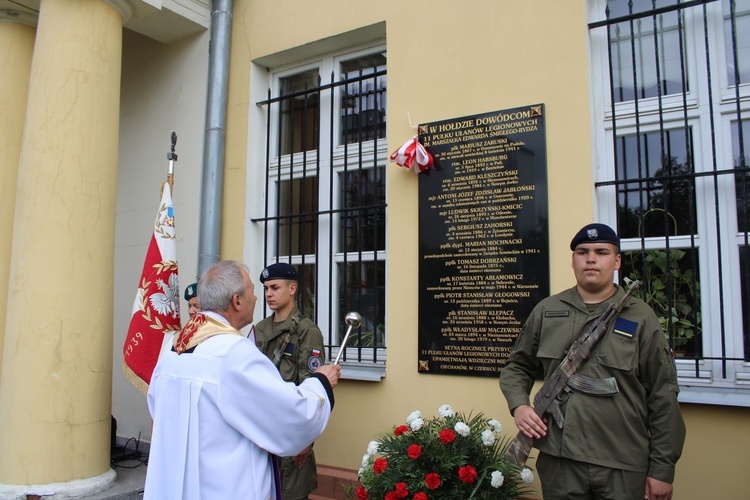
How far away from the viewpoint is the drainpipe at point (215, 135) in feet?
15.9

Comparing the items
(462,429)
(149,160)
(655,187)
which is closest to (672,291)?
(655,187)

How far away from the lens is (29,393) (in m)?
3.89

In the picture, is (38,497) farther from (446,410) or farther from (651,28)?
(651,28)

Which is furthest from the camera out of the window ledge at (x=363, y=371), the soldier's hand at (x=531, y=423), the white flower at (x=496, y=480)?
the window ledge at (x=363, y=371)

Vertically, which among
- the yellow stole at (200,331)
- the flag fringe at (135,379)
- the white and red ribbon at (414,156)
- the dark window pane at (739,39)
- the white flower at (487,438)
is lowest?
the white flower at (487,438)

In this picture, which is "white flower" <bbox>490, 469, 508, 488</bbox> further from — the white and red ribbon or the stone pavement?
the stone pavement

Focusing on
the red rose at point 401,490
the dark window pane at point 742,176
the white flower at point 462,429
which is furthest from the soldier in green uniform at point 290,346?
the dark window pane at point 742,176

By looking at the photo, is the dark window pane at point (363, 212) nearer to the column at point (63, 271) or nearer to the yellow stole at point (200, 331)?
the column at point (63, 271)

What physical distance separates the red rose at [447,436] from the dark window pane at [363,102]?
7.58 ft

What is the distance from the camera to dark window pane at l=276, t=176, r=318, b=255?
15.5ft

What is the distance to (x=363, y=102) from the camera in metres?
4.62

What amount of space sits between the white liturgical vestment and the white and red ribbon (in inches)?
79.7

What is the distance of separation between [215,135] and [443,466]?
3.36m

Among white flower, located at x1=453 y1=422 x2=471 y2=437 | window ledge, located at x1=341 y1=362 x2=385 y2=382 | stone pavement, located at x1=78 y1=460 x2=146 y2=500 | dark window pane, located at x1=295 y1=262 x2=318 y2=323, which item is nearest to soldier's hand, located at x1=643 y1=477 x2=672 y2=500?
white flower, located at x1=453 y1=422 x2=471 y2=437
